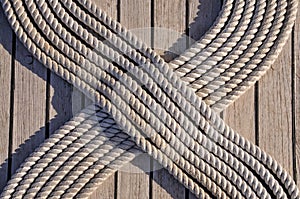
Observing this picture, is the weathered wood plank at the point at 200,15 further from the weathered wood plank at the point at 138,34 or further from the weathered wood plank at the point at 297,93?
the weathered wood plank at the point at 297,93

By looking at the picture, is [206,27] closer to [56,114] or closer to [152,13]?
[152,13]

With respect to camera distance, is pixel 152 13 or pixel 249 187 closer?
pixel 249 187

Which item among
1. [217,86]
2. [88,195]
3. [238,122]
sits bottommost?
[88,195]

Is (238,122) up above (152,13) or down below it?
below

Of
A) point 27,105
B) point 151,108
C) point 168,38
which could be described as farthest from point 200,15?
point 27,105

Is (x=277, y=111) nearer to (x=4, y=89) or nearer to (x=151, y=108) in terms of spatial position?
(x=151, y=108)

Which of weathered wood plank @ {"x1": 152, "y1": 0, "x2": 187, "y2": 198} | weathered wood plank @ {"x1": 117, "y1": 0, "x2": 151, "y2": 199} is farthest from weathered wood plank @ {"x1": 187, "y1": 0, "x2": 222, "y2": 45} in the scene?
weathered wood plank @ {"x1": 117, "y1": 0, "x2": 151, "y2": 199}

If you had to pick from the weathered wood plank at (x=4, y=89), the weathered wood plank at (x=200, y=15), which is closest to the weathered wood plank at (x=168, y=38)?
the weathered wood plank at (x=200, y=15)

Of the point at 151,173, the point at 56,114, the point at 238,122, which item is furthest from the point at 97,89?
the point at 238,122
